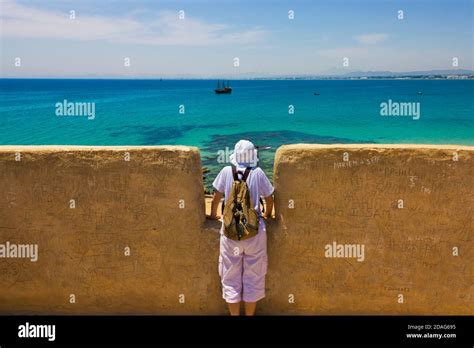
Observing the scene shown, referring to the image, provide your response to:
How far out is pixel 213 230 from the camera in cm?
369

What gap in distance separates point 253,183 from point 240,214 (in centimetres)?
26

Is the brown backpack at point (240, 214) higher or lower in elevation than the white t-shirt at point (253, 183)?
lower

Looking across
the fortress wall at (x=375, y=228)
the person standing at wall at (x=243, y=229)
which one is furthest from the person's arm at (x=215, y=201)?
the fortress wall at (x=375, y=228)

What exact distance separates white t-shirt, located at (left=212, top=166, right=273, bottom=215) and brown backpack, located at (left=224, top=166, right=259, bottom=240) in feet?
0.23

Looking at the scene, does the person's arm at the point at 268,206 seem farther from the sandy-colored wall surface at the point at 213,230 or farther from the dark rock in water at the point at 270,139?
the dark rock in water at the point at 270,139

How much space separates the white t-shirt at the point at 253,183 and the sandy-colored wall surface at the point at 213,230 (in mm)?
252

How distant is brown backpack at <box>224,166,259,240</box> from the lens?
3.33 m

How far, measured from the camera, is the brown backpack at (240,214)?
10.9ft

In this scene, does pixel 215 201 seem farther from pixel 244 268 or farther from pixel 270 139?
pixel 270 139

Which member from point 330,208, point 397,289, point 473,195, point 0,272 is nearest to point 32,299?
point 0,272

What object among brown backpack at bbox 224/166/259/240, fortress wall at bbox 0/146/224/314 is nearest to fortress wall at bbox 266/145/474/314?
brown backpack at bbox 224/166/259/240

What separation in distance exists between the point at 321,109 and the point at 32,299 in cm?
6595

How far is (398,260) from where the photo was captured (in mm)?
3656
